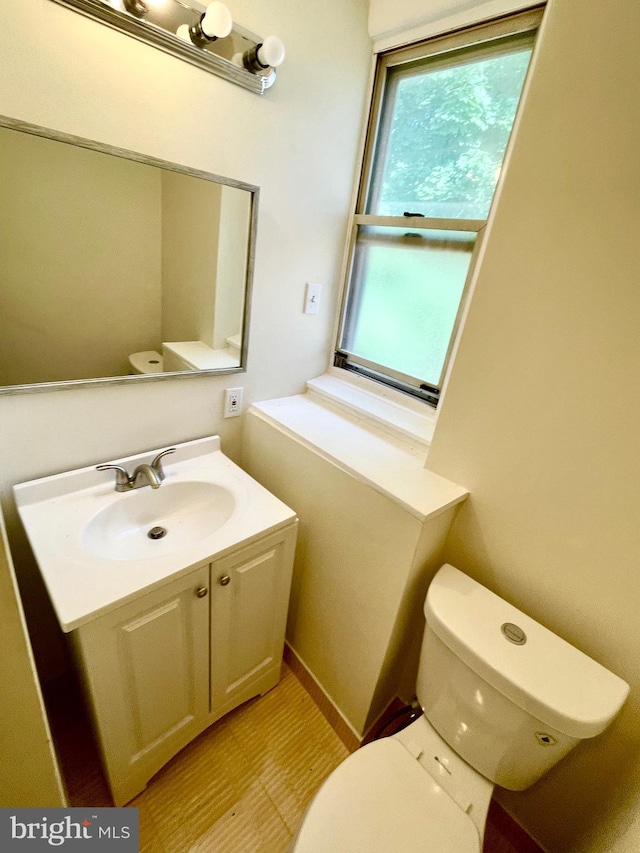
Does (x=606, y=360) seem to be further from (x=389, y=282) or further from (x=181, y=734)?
(x=181, y=734)

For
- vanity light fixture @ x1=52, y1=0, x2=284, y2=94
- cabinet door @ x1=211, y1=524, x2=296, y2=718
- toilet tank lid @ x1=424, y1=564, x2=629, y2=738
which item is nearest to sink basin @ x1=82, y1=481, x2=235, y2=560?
cabinet door @ x1=211, y1=524, x2=296, y2=718

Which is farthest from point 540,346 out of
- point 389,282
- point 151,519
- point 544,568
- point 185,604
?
point 151,519

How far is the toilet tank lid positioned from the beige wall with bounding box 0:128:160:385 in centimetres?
116

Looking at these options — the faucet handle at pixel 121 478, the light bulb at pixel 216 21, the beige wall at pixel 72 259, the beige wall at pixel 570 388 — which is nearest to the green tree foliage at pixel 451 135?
the beige wall at pixel 570 388

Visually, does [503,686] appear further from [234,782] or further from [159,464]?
[159,464]

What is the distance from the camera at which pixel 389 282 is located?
1405mm

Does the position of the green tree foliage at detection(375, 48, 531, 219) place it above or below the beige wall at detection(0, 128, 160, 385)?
above

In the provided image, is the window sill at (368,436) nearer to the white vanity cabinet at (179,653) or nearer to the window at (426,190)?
the window at (426,190)

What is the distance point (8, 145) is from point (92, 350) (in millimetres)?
468

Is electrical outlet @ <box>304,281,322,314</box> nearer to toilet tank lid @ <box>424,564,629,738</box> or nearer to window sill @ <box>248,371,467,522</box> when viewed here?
window sill @ <box>248,371,467,522</box>

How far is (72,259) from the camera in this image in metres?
0.95

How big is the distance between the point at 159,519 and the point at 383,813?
0.96 meters

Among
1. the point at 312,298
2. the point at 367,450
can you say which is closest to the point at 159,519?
the point at 367,450

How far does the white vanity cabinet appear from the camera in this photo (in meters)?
0.86
